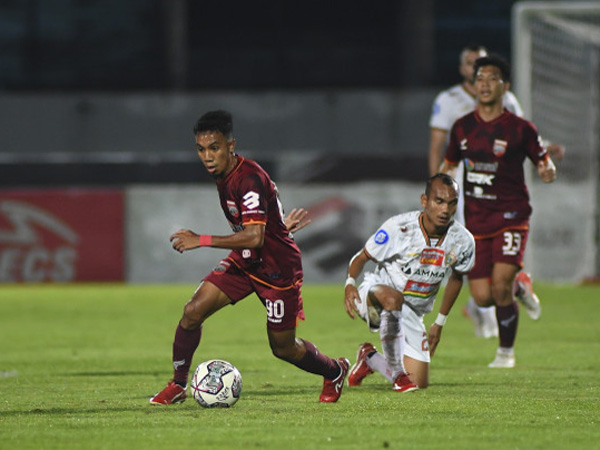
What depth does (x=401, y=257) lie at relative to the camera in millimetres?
7695

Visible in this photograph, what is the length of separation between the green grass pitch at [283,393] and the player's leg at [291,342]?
120 millimetres

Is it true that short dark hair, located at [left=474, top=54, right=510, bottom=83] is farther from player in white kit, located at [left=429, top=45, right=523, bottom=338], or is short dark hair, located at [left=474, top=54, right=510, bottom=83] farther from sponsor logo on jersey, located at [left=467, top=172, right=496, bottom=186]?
player in white kit, located at [left=429, top=45, right=523, bottom=338]

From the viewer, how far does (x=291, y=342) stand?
670cm

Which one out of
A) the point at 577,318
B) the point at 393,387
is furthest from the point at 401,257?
the point at 577,318

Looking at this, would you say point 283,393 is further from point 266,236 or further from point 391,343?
point 266,236

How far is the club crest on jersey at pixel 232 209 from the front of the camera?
21.6 ft

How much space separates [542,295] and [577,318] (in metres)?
3.17

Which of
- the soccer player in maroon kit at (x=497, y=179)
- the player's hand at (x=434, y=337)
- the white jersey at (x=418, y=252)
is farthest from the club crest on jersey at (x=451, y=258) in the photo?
the soccer player in maroon kit at (x=497, y=179)

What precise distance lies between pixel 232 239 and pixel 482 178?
3.15 metres

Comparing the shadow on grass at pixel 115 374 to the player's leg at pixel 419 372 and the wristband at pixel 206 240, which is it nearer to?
the player's leg at pixel 419 372

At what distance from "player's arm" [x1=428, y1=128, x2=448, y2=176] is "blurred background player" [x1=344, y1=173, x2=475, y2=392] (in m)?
2.19

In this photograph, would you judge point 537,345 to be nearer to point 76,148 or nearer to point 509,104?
point 509,104

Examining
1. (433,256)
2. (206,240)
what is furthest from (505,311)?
(206,240)

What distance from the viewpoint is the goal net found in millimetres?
14805
